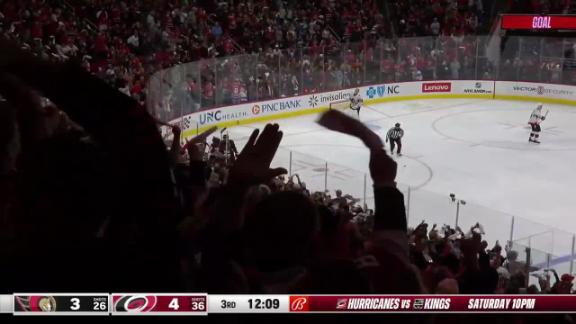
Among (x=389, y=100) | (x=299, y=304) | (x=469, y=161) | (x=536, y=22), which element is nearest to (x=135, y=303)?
(x=299, y=304)

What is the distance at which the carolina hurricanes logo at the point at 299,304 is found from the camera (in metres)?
2.91

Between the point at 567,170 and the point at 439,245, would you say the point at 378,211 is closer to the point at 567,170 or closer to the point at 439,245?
the point at 439,245

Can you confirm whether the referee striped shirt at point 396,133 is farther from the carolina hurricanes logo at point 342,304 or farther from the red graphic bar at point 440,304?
the carolina hurricanes logo at point 342,304

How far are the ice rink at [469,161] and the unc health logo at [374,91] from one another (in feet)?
1.47

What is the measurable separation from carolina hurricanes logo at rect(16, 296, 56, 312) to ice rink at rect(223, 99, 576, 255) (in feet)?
17.4

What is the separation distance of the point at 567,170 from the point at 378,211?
13466mm

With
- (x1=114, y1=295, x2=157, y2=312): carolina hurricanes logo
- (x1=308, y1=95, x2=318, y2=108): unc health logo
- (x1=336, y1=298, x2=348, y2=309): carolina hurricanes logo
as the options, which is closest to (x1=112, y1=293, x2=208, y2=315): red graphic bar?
(x1=114, y1=295, x2=157, y2=312): carolina hurricanes logo

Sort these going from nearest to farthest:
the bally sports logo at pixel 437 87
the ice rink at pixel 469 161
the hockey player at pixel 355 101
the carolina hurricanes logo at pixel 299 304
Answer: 1. the carolina hurricanes logo at pixel 299 304
2. the ice rink at pixel 469 161
3. the hockey player at pixel 355 101
4. the bally sports logo at pixel 437 87

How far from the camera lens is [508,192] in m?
13.2

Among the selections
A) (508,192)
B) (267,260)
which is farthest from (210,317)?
(508,192)

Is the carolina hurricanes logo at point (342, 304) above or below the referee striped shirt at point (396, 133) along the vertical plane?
above

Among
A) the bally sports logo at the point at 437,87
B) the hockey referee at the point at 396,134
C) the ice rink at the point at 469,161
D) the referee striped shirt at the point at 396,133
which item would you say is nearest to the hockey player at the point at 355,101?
the ice rink at the point at 469,161

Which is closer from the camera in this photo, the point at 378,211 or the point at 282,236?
the point at 282,236

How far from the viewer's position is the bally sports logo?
23609 millimetres
